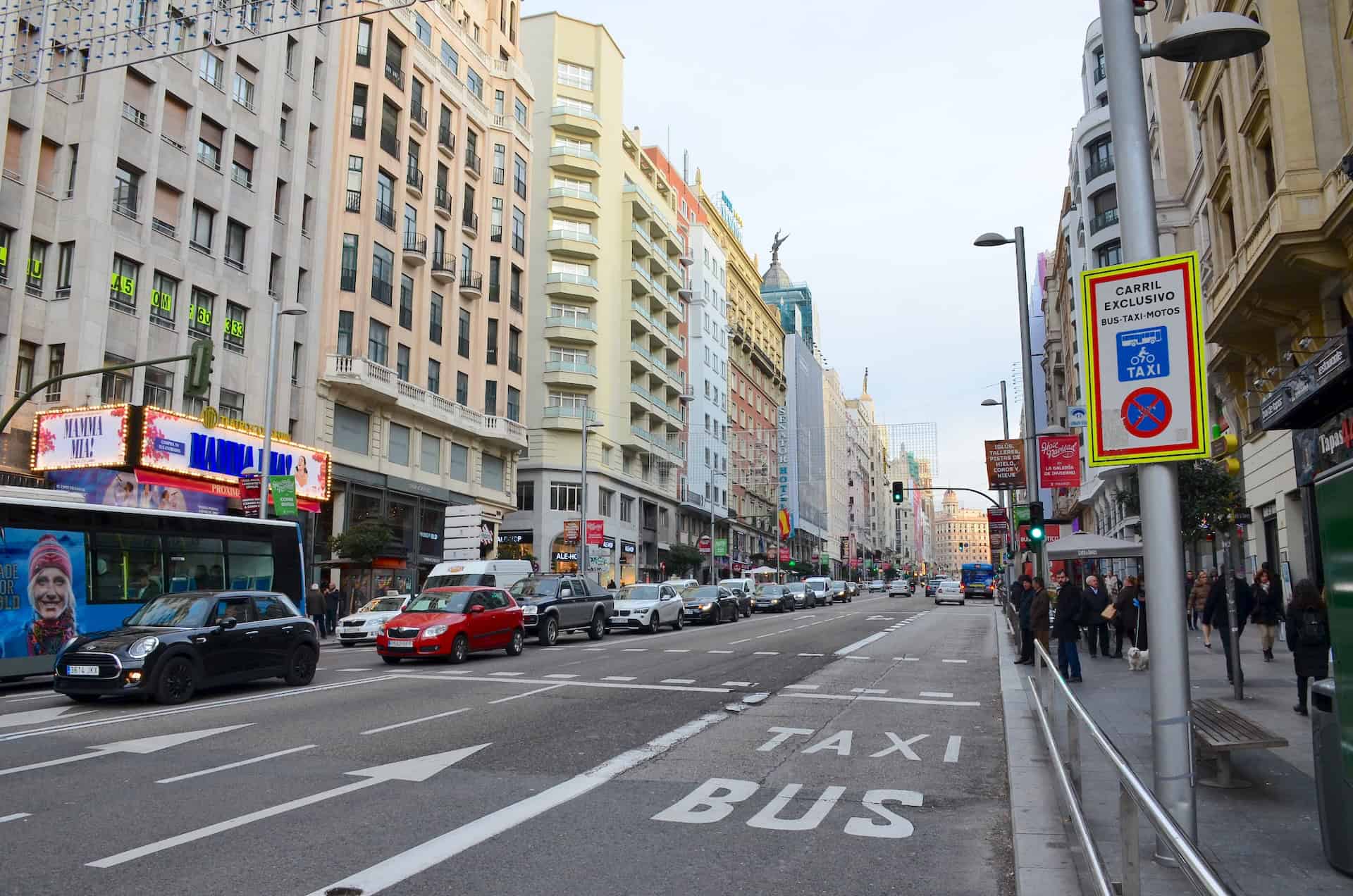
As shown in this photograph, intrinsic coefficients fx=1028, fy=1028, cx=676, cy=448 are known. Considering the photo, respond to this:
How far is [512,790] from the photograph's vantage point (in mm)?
7984

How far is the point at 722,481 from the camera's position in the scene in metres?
84.8

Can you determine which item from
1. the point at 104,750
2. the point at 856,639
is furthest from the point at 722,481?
the point at 104,750

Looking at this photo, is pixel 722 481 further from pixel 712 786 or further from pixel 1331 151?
pixel 712 786

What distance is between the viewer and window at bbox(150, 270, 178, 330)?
29.8m

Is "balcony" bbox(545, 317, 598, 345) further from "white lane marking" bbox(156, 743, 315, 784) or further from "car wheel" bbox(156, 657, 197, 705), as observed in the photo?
"white lane marking" bbox(156, 743, 315, 784)

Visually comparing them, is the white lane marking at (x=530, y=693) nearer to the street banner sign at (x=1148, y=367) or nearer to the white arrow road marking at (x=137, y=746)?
the white arrow road marking at (x=137, y=746)

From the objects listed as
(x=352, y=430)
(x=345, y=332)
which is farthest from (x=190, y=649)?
(x=345, y=332)

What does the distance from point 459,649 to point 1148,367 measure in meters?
16.3

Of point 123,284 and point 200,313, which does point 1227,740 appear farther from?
point 200,313

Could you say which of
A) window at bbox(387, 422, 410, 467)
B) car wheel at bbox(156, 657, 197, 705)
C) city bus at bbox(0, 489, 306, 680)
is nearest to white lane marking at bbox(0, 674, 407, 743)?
car wheel at bbox(156, 657, 197, 705)

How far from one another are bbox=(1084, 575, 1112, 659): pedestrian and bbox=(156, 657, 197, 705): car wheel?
1415 cm

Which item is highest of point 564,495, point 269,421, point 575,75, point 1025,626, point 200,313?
point 575,75

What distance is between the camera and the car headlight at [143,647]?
1315 cm

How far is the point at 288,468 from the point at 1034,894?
1269 inches
